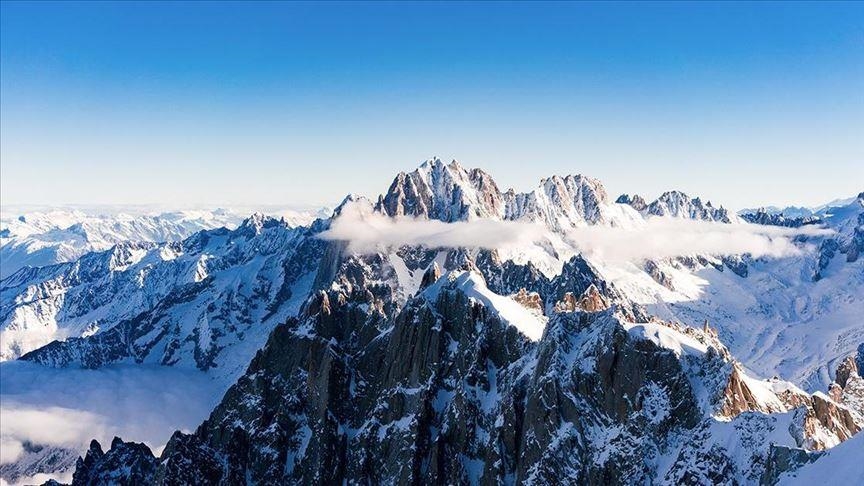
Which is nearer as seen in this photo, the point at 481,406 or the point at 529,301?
the point at 481,406

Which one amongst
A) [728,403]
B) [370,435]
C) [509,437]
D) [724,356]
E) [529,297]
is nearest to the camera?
[728,403]

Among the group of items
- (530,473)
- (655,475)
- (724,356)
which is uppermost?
(724,356)

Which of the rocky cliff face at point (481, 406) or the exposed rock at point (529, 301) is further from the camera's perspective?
the exposed rock at point (529, 301)

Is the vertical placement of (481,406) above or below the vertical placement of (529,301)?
below

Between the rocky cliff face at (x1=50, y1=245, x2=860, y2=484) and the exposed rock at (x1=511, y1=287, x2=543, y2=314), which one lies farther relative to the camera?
the exposed rock at (x1=511, y1=287, x2=543, y2=314)

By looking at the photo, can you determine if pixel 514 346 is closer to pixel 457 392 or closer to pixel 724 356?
pixel 457 392

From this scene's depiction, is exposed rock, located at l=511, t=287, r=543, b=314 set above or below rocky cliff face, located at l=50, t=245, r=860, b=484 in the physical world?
above

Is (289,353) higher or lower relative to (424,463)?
higher

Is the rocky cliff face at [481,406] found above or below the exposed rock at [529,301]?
below

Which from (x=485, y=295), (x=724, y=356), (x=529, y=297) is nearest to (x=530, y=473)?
(x=724, y=356)

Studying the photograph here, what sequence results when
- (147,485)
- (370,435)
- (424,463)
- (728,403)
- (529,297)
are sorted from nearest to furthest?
1. (728,403)
2. (424,463)
3. (370,435)
4. (147,485)
5. (529,297)

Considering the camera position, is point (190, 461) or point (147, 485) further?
point (147, 485)
